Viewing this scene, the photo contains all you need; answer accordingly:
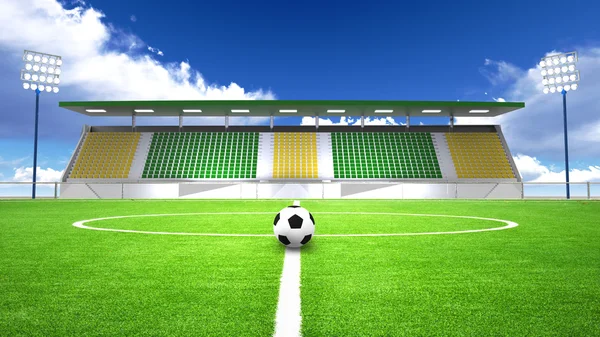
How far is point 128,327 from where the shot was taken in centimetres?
294

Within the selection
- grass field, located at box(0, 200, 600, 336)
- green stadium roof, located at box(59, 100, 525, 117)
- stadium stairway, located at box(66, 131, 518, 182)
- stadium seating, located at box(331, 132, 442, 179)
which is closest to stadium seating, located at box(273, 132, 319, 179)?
stadium stairway, located at box(66, 131, 518, 182)

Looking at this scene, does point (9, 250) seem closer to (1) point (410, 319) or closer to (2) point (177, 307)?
(2) point (177, 307)

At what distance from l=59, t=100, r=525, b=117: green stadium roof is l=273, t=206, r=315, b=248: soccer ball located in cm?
3126

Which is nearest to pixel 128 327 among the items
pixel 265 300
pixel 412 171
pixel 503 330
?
pixel 265 300

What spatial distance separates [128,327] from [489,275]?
3.52m

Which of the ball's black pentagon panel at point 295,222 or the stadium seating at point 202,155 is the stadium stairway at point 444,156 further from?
the ball's black pentagon panel at point 295,222

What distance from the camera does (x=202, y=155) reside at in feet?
134

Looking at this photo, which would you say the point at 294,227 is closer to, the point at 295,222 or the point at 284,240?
the point at 295,222

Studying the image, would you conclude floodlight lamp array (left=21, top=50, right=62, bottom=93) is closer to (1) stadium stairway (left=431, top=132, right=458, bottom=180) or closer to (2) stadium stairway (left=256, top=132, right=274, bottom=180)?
(2) stadium stairway (left=256, top=132, right=274, bottom=180)

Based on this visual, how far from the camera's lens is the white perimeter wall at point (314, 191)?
102 feet

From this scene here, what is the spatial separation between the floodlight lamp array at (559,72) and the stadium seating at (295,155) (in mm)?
19830

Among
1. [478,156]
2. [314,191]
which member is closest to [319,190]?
[314,191]

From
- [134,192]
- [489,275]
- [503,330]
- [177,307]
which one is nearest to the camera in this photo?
[503,330]

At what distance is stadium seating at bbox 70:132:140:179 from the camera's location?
3912cm
